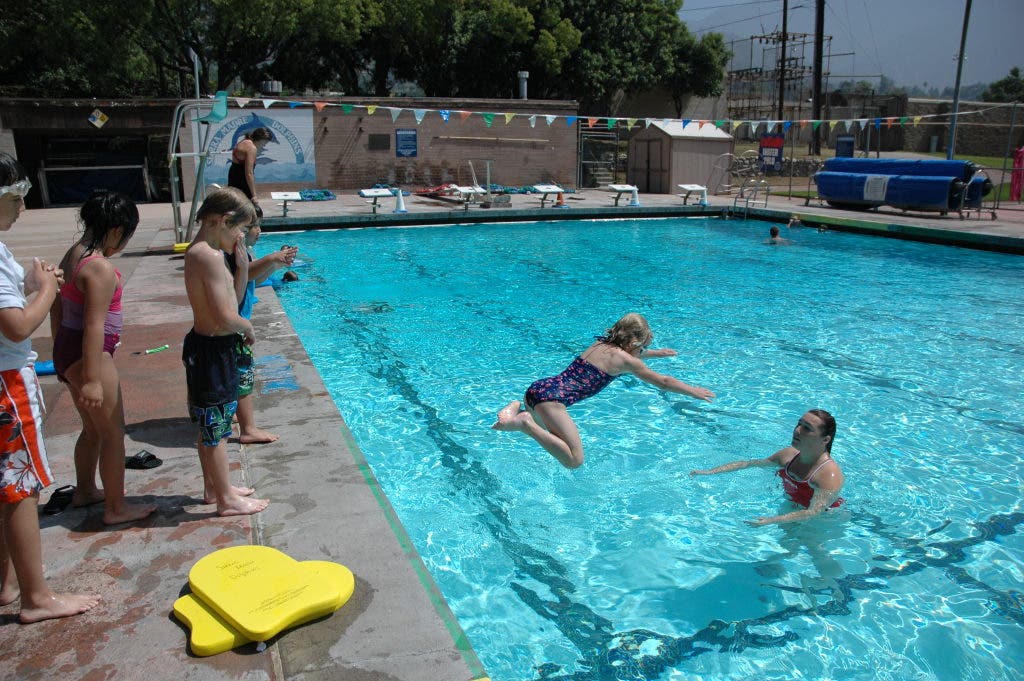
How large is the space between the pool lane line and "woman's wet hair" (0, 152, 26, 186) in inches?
80.9

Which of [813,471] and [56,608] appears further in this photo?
[813,471]

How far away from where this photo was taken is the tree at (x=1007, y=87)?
6762 centimetres

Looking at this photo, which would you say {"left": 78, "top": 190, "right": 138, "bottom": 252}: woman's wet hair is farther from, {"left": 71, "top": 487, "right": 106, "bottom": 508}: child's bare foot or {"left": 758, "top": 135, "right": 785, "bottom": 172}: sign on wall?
{"left": 758, "top": 135, "right": 785, "bottom": 172}: sign on wall

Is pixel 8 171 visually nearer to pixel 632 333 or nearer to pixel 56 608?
pixel 56 608

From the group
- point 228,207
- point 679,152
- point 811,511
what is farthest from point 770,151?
point 228,207

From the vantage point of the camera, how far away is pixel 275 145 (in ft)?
75.6

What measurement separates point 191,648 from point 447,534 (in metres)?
2.18

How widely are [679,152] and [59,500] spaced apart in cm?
2452

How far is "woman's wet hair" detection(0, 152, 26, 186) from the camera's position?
2.56m

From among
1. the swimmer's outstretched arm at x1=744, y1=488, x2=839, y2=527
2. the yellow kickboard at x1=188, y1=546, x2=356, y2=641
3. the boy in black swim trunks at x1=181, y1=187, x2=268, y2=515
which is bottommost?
the swimmer's outstretched arm at x1=744, y1=488, x2=839, y2=527

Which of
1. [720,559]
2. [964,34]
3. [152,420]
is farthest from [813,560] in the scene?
[964,34]

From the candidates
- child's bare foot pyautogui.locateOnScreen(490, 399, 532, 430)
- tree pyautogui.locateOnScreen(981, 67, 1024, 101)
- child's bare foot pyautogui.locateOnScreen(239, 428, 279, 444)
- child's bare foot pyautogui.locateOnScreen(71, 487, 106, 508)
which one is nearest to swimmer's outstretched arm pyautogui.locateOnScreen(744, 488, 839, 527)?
child's bare foot pyautogui.locateOnScreen(490, 399, 532, 430)

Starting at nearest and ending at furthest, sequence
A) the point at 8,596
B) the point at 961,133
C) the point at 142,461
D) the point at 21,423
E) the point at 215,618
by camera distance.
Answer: the point at 21,423 → the point at 215,618 → the point at 8,596 → the point at 142,461 → the point at 961,133

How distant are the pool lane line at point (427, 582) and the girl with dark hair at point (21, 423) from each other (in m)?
1.25
